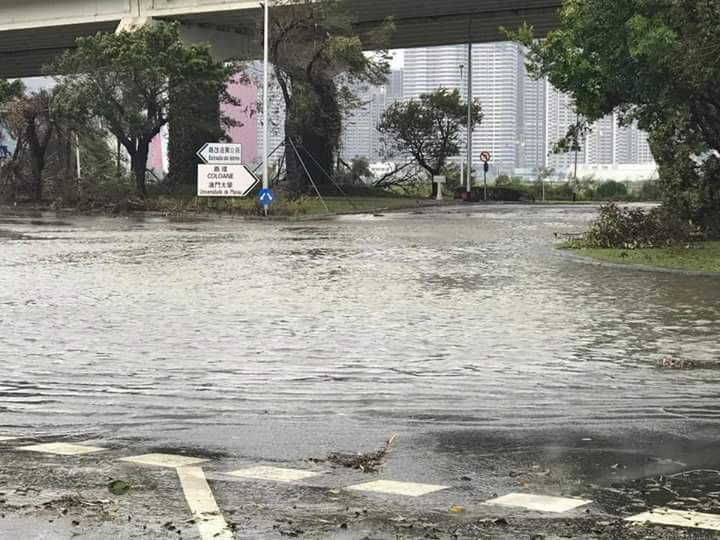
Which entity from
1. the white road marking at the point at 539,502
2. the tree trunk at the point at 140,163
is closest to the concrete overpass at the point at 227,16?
the tree trunk at the point at 140,163

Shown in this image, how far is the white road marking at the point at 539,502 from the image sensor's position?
16.3ft

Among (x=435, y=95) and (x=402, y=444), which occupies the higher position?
(x=435, y=95)

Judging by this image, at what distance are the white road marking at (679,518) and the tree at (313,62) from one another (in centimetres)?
3979

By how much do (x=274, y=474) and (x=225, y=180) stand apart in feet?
117

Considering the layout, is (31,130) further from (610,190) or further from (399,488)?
(399,488)

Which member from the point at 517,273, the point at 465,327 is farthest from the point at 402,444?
the point at 517,273

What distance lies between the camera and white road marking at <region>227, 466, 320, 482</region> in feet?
18.3

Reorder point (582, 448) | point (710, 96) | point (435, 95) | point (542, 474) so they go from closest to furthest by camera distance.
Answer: point (542, 474), point (582, 448), point (710, 96), point (435, 95)

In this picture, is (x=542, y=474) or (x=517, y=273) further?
(x=517, y=273)

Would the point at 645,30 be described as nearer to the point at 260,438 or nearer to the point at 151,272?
the point at 151,272

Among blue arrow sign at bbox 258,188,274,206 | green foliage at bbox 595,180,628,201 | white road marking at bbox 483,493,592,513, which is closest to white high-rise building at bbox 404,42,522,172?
green foliage at bbox 595,180,628,201

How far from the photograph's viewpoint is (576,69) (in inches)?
875

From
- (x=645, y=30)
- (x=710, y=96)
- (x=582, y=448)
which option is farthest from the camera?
(x=710, y=96)

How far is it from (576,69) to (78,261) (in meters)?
10.7
